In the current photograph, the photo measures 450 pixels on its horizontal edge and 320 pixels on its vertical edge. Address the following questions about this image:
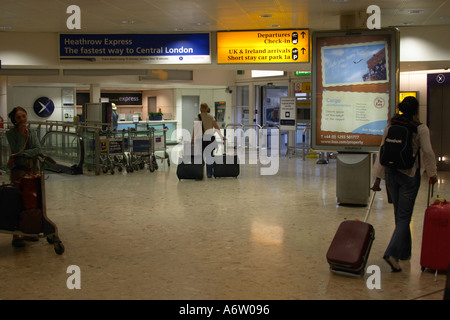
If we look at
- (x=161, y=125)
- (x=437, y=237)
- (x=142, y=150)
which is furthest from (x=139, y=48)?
(x=161, y=125)

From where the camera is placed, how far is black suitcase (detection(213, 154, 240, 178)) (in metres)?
11.7

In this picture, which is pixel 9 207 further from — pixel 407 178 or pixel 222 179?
pixel 222 179

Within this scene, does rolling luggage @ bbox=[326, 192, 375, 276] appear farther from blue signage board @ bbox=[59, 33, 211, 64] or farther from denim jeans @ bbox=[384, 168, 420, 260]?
blue signage board @ bbox=[59, 33, 211, 64]

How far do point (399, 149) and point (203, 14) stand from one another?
5.60m

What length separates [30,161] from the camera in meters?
6.30

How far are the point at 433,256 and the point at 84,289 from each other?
10.5ft

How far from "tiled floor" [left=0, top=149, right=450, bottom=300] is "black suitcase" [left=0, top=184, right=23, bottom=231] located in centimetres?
34

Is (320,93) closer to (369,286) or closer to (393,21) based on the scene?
(393,21)

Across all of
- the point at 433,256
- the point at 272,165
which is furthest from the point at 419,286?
the point at 272,165

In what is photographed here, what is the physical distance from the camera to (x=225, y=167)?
11.7 m

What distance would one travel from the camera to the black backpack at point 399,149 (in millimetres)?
4902

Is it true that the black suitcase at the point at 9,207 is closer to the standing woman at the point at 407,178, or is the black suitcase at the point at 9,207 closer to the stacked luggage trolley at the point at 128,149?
the standing woman at the point at 407,178

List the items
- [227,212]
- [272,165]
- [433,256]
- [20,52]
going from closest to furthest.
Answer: [433,256]
[227,212]
[20,52]
[272,165]

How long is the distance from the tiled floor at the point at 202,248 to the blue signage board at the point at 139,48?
297cm
